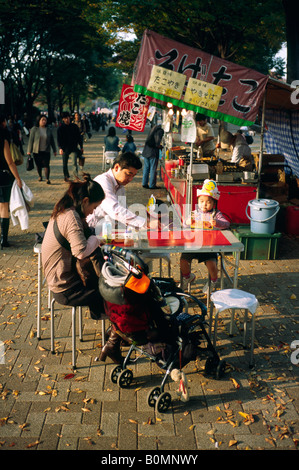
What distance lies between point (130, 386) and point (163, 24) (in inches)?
666

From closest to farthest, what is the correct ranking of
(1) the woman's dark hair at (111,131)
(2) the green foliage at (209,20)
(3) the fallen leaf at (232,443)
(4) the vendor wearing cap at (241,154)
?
1. (3) the fallen leaf at (232,443)
2. (4) the vendor wearing cap at (241,154)
3. (2) the green foliage at (209,20)
4. (1) the woman's dark hair at (111,131)

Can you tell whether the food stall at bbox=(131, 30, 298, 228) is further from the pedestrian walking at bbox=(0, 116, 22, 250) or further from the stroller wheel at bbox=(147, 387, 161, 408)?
the stroller wheel at bbox=(147, 387, 161, 408)

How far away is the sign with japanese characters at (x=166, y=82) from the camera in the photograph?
24.0 feet

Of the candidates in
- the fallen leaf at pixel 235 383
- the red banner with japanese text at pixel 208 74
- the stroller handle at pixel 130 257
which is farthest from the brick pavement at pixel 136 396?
the red banner with japanese text at pixel 208 74

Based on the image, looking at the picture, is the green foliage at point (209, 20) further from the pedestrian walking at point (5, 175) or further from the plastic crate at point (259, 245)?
the pedestrian walking at point (5, 175)

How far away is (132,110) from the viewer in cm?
993

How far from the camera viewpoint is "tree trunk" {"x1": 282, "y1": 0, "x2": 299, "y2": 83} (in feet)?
38.4

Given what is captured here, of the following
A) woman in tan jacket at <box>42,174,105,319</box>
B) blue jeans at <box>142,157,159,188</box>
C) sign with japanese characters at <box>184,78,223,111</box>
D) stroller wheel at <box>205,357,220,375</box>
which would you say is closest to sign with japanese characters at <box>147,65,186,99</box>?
sign with japanese characters at <box>184,78,223,111</box>

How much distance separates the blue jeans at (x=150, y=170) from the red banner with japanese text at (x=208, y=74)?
6.30 metres

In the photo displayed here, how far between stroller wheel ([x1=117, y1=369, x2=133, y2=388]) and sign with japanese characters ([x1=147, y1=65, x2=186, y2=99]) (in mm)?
4821

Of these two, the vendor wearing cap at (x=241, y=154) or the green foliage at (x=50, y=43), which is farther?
the green foliage at (x=50, y=43)

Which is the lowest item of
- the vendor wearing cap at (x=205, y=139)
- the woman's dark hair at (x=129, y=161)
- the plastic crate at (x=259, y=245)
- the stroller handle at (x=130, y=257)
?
the plastic crate at (x=259, y=245)

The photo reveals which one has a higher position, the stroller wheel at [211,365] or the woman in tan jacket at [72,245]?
the woman in tan jacket at [72,245]
